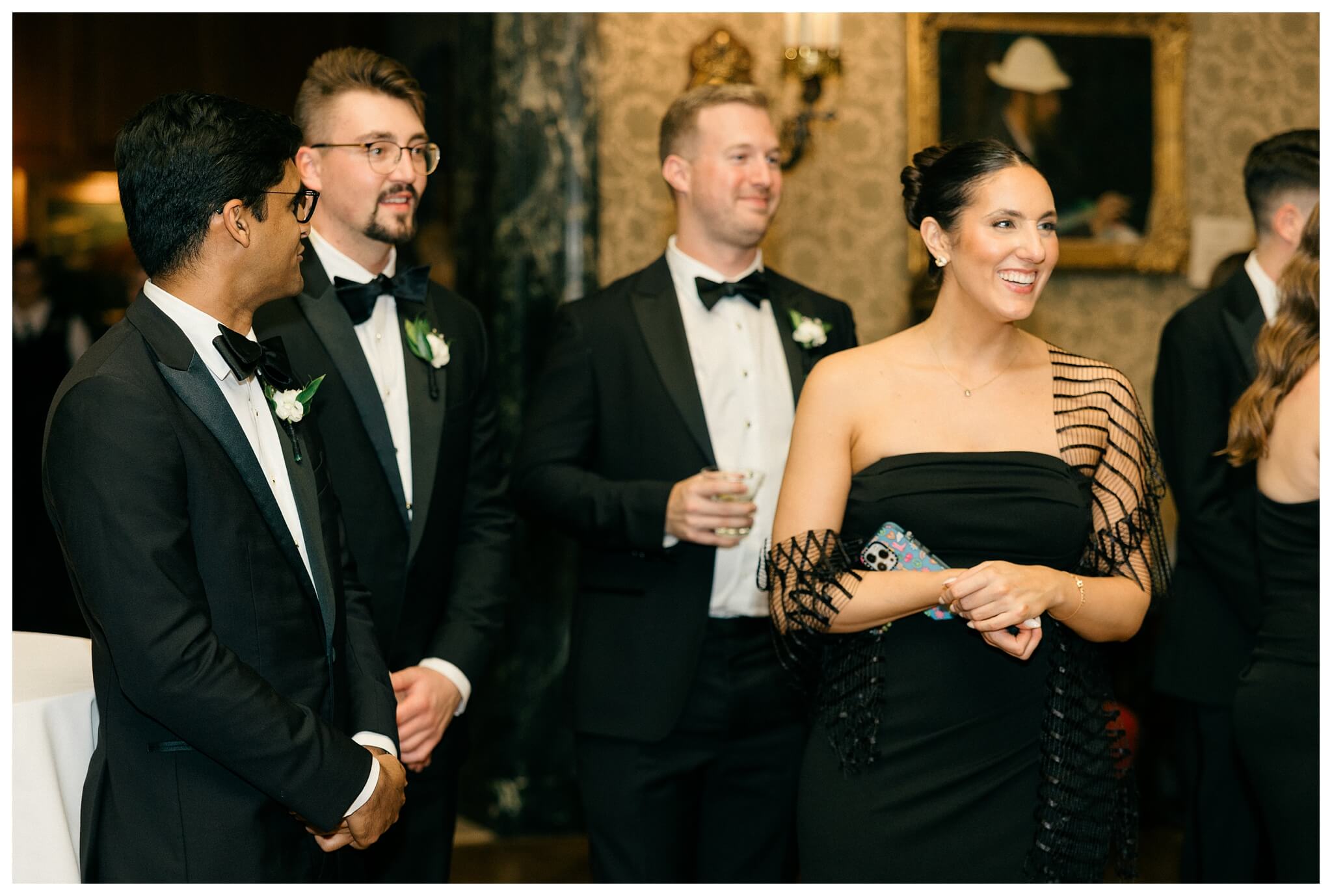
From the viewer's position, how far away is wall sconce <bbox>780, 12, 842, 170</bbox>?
436 centimetres

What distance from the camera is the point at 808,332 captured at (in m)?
3.11

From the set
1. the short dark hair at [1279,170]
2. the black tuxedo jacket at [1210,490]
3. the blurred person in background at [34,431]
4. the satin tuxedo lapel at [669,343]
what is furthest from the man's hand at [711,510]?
the blurred person in background at [34,431]

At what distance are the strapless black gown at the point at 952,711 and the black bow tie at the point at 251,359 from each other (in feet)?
3.34

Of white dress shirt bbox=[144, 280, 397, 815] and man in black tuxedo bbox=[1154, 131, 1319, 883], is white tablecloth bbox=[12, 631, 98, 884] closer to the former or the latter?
white dress shirt bbox=[144, 280, 397, 815]

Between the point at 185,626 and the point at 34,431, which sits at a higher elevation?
the point at 185,626

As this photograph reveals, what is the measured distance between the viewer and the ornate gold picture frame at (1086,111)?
17.3ft

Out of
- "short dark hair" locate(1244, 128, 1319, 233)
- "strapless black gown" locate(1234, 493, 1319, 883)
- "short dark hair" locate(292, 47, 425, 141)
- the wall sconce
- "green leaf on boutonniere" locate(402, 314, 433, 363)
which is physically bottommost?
"strapless black gown" locate(1234, 493, 1319, 883)

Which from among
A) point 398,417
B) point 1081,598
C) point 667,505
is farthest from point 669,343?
point 1081,598

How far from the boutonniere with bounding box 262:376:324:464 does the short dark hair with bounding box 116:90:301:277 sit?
25cm

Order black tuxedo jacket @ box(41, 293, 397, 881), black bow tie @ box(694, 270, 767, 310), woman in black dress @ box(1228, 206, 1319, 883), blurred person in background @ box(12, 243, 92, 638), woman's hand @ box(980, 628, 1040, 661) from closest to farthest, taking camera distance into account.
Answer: black tuxedo jacket @ box(41, 293, 397, 881)
woman's hand @ box(980, 628, 1040, 661)
woman in black dress @ box(1228, 206, 1319, 883)
black bow tie @ box(694, 270, 767, 310)
blurred person in background @ box(12, 243, 92, 638)

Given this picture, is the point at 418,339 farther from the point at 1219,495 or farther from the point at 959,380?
the point at 1219,495

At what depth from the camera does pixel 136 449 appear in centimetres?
183

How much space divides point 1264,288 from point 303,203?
2503mm

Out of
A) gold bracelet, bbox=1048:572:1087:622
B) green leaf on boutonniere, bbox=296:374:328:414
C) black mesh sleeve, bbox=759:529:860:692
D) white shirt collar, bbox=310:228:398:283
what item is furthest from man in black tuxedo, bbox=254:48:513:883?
gold bracelet, bbox=1048:572:1087:622
